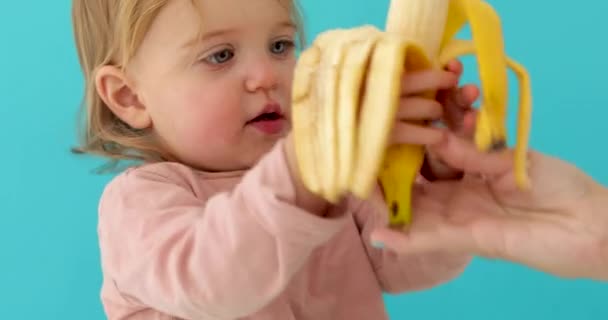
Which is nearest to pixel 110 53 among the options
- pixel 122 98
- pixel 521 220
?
pixel 122 98

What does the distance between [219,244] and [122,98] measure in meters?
0.28

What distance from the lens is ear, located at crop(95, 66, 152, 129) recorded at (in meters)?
0.69

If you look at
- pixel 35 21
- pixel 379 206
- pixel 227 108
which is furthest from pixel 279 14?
pixel 35 21

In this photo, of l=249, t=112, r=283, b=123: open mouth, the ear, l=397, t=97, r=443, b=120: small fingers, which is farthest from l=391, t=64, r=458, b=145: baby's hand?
the ear

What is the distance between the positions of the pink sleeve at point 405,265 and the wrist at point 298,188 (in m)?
0.22

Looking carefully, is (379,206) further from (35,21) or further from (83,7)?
(35,21)

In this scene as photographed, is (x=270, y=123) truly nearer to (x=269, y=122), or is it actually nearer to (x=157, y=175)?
(x=269, y=122)

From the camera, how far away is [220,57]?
64cm

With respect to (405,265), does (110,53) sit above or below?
above

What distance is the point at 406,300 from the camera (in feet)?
4.29

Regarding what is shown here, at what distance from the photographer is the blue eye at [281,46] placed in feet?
2.19

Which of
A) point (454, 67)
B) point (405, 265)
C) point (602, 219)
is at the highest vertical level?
point (454, 67)

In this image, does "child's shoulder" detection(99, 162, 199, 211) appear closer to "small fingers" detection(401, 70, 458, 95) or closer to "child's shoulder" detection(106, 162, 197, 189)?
"child's shoulder" detection(106, 162, 197, 189)

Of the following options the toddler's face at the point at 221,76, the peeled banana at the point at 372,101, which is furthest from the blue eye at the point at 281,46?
the peeled banana at the point at 372,101
